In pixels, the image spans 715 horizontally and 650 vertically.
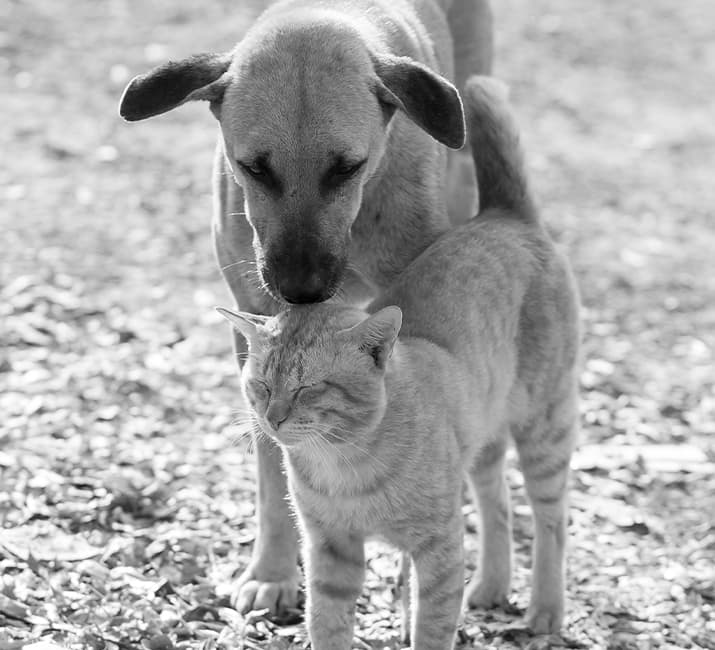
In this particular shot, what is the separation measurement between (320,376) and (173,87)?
1425mm

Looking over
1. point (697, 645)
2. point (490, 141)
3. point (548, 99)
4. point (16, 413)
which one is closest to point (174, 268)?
point (16, 413)

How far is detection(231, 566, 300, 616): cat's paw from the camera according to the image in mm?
5199

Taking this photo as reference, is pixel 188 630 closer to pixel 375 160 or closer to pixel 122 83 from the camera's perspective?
pixel 375 160

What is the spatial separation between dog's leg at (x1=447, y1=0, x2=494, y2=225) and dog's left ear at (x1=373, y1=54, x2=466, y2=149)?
5.83 ft

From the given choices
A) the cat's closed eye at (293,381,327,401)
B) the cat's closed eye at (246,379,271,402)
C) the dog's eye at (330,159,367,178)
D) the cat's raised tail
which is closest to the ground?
the cat's closed eye at (246,379,271,402)

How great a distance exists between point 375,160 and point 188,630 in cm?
190

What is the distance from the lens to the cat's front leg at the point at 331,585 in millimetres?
4297

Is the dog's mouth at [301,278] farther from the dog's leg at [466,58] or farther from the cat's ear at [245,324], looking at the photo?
the dog's leg at [466,58]

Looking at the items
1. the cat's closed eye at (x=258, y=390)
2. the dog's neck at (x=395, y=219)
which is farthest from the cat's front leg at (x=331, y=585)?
the dog's neck at (x=395, y=219)

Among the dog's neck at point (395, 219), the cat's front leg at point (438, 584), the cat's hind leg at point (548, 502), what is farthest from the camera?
the cat's hind leg at point (548, 502)

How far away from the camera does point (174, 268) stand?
8.61m

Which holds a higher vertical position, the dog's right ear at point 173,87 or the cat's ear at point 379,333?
the dog's right ear at point 173,87

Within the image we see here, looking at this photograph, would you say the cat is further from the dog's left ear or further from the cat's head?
the dog's left ear

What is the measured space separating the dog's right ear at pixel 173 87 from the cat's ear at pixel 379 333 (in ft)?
4.19
